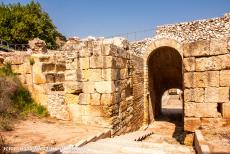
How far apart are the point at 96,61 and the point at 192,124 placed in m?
3.29

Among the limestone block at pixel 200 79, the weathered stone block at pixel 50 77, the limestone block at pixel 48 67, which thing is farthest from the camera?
the limestone block at pixel 48 67

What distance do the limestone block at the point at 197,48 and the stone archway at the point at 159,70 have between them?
7753mm

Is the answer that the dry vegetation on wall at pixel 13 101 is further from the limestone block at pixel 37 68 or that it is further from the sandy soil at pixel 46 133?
the limestone block at pixel 37 68

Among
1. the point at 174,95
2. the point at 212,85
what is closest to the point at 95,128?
the point at 212,85

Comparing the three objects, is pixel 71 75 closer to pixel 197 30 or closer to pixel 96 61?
pixel 96 61

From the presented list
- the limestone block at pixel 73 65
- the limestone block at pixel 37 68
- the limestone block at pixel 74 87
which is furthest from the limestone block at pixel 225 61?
the limestone block at pixel 37 68

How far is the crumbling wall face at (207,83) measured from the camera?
562 centimetres

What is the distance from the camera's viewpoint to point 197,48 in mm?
5859

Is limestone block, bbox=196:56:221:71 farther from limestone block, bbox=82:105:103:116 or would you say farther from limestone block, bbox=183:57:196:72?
limestone block, bbox=82:105:103:116

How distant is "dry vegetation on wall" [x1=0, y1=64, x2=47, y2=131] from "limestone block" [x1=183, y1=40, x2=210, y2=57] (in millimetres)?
5159

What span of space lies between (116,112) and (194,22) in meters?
9.72

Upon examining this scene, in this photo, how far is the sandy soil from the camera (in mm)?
5246

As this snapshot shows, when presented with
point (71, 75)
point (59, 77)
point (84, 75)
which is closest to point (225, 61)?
point (84, 75)

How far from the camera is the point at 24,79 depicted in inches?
Answer: 352
